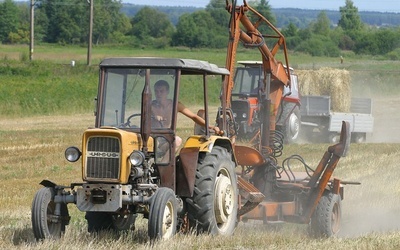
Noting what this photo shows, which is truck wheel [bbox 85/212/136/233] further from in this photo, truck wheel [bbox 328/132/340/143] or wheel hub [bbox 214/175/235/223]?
truck wheel [bbox 328/132/340/143]

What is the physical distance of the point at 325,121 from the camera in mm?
24812

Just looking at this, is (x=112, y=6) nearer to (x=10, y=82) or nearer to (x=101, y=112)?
(x=10, y=82)

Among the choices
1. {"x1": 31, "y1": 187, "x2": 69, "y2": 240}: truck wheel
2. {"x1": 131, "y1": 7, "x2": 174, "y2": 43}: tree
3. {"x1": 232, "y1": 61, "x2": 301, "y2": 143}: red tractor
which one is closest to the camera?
{"x1": 31, "y1": 187, "x2": 69, "y2": 240}: truck wheel

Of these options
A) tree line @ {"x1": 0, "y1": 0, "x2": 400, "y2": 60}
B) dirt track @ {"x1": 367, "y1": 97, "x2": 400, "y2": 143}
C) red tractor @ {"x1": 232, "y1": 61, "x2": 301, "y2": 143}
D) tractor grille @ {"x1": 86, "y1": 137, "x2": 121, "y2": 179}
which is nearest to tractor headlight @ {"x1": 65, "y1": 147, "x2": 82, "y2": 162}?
tractor grille @ {"x1": 86, "y1": 137, "x2": 121, "y2": 179}

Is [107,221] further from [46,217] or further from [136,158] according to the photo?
[136,158]

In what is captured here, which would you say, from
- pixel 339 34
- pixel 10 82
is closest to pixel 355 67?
pixel 10 82

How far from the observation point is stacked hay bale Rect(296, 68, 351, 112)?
27891 mm

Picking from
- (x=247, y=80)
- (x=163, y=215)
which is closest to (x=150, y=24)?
(x=247, y=80)

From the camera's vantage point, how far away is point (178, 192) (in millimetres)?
9383

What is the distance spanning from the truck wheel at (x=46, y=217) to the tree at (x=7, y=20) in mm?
77851

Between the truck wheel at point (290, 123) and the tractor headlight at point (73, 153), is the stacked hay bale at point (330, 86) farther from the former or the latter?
the tractor headlight at point (73, 153)

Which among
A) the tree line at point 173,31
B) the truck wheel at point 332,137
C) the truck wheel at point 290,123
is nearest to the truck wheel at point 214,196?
the truck wheel at point 290,123

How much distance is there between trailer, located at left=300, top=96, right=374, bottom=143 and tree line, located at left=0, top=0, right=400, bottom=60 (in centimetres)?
4089

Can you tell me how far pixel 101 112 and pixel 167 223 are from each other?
1375 mm
